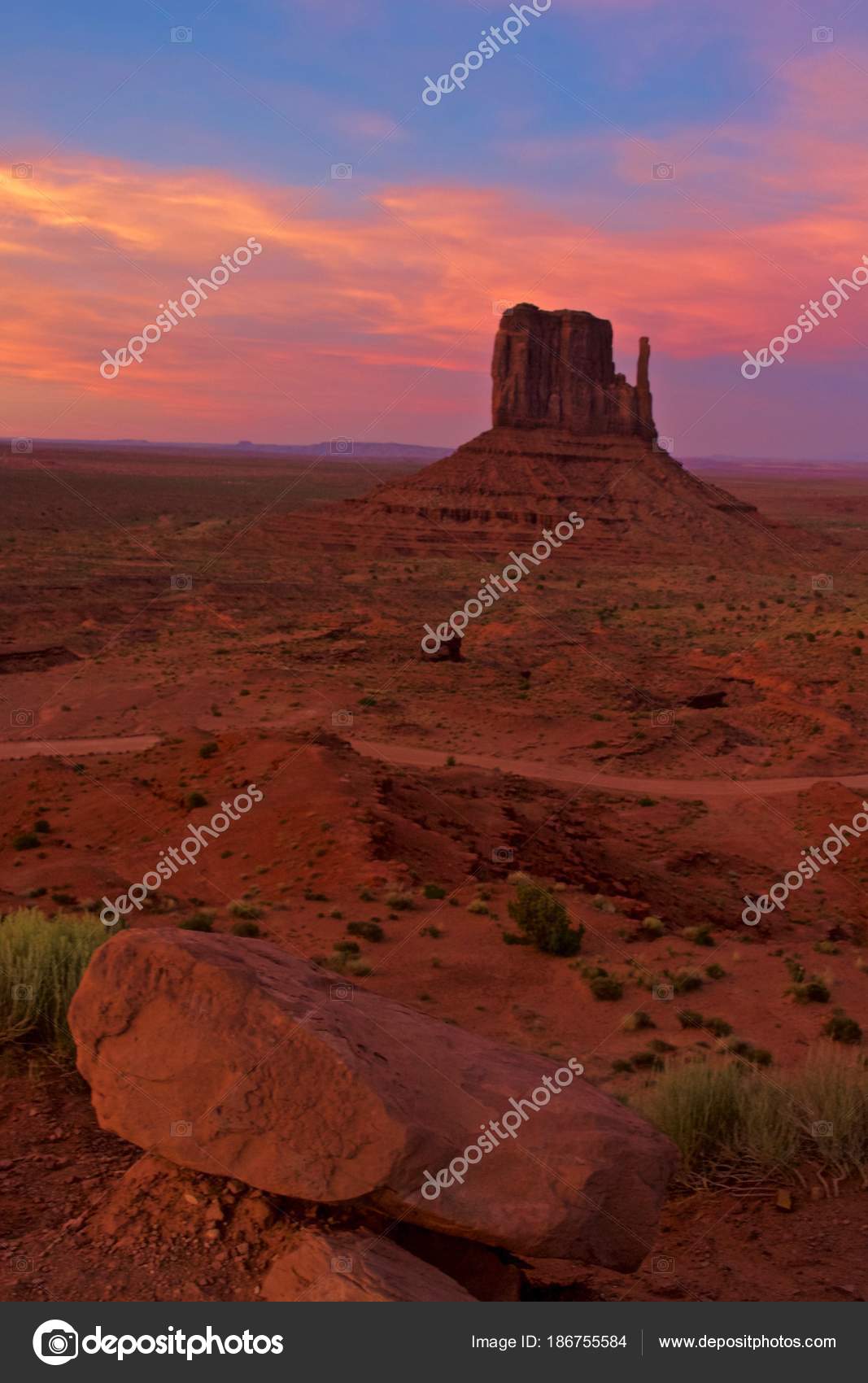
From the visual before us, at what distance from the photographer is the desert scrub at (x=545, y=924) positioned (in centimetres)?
1719

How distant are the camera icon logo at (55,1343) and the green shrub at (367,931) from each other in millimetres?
11211

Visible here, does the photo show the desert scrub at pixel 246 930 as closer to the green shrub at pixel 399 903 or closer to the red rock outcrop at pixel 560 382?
the green shrub at pixel 399 903

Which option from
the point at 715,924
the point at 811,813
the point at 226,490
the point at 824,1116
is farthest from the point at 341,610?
the point at 226,490

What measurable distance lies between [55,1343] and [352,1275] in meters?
1.55

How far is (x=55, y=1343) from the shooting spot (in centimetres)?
564

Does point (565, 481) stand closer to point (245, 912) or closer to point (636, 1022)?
point (245, 912)

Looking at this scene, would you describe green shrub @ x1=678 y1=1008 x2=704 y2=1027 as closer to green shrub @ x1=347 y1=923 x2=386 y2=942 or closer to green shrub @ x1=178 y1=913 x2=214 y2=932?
green shrub @ x1=347 y1=923 x2=386 y2=942

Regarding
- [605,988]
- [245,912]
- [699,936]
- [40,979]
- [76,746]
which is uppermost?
[40,979]

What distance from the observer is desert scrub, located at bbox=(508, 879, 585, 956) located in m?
17.2

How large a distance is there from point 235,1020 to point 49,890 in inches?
471

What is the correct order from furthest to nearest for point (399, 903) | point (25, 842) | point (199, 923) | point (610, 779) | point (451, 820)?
point (610, 779) → point (451, 820) → point (25, 842) → point (399, 903) → point (199, 923)

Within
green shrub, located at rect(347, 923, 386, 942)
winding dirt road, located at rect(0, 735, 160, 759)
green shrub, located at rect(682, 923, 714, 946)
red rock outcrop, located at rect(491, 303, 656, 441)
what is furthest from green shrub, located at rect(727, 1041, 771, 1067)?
red rock outcrop, located at rect(491, 303, 656, 441)

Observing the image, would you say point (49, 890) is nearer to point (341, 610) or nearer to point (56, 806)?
point (56, 806)

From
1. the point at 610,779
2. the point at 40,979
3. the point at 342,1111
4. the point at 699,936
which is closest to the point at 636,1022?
the point at 699,936
